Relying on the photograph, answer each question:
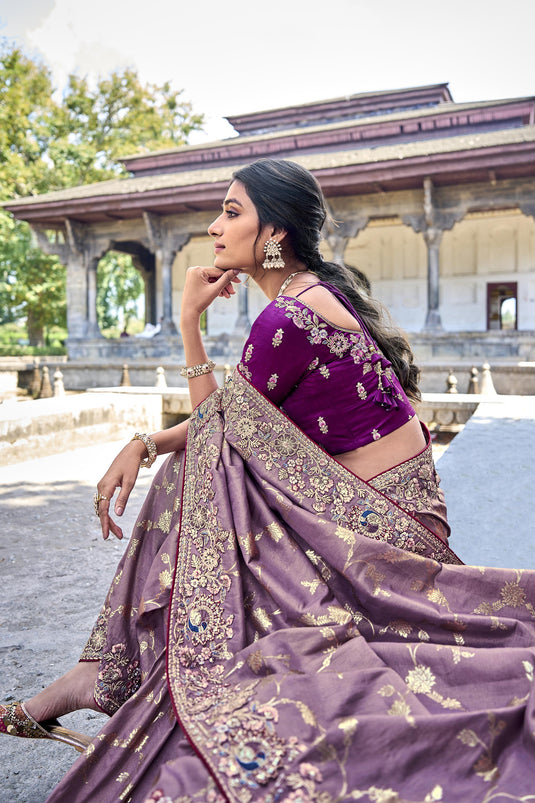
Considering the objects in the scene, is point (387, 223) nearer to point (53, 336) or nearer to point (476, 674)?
point (476, 674)

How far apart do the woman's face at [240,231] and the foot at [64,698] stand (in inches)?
45.3

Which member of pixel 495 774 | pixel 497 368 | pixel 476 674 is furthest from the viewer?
pixel 497 368

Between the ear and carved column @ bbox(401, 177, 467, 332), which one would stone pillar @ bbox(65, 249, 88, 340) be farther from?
the ear

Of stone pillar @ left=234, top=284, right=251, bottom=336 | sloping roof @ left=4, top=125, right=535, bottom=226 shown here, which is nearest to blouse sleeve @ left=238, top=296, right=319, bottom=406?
sloping roof @ left=4, top=125, right=535, bottom=226

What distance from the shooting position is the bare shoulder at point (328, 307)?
1616mm

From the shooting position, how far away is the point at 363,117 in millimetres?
17438

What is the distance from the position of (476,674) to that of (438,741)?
0.18m

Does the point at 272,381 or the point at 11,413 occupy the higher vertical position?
the point at 272,381

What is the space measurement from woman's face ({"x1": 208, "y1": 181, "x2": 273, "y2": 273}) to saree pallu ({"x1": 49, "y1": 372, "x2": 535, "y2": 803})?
16.6 inches

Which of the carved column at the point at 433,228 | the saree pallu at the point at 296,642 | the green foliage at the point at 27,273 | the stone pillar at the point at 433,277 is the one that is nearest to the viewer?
the saree pallu at the point at 296,642

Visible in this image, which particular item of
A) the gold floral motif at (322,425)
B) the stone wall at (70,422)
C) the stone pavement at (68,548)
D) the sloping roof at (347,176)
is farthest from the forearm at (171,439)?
the sloping roof at (347,176)

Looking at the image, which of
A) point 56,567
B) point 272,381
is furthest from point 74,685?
point 56,567

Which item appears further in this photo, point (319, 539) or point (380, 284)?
point (380, 284)

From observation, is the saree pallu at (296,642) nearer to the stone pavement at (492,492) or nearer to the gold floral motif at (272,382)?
the gold floral motif at (272,382)
